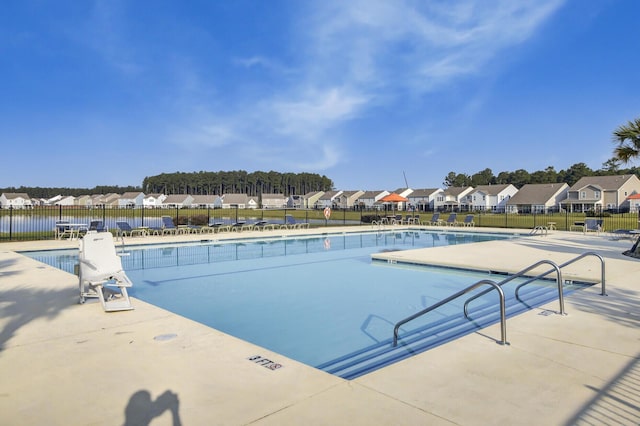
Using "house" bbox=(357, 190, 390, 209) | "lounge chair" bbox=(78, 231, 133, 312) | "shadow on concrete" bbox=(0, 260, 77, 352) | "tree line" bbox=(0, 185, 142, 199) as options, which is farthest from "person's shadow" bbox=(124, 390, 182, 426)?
"tree line" bbox=(0, 185, 142, 199)

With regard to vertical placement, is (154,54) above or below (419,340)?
above

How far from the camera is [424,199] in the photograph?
76.8 m

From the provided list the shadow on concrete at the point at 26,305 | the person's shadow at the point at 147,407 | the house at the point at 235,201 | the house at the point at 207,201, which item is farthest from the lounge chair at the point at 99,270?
the house at the point at 207,201

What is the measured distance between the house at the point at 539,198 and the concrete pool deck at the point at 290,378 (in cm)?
5925

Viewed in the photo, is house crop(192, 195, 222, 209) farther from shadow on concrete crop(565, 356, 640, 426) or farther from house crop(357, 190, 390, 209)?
shadow on concrete crop(565, 356, 640, 426)

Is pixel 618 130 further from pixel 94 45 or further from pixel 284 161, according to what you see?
pixel 284 161

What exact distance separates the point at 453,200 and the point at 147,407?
7472 centimetres

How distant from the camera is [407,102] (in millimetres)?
36406

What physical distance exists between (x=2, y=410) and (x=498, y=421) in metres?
3.37

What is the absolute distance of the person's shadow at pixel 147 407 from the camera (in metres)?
2.69

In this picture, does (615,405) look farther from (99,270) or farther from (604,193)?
(604,193)

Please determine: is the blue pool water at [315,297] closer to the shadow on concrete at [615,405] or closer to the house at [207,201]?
the shadow on concrete at [615,405]

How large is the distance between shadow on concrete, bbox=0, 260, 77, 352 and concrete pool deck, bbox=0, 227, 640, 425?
44mm

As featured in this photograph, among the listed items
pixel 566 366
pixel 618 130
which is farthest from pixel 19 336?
pixel 618 130
